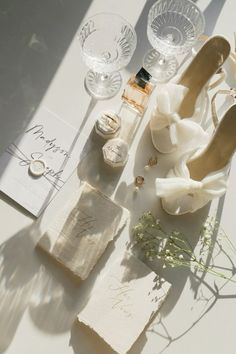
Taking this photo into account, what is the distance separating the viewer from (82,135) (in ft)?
A: 3.44

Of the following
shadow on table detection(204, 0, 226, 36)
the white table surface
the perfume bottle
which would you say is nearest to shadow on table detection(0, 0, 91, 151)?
the white table surface

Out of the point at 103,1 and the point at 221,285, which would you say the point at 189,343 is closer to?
the point at 221,285

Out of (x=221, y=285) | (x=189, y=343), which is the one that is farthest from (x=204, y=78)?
(x=189, y=343)

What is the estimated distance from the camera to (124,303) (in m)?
0.94

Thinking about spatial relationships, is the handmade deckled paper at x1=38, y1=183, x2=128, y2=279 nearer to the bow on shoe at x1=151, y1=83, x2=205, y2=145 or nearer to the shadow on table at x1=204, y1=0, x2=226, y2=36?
the bow on shoe at x1=151, y1=83, x2=205, y2=145

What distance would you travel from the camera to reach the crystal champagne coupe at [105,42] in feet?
3.41

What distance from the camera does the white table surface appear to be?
935 millimetres

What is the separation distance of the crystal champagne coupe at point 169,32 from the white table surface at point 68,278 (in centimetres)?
5

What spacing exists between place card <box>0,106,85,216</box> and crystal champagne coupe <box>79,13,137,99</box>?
12 centimetres

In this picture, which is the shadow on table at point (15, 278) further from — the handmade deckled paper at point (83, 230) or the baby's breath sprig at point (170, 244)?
the baby's breath sprig at point (170, 244)

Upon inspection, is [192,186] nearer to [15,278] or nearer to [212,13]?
[15,278]

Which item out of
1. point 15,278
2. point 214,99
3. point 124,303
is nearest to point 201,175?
point 214,99

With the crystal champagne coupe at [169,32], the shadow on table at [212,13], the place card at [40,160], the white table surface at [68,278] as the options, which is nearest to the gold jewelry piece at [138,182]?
the white table surface at [68,278]

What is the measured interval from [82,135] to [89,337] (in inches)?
16.0
